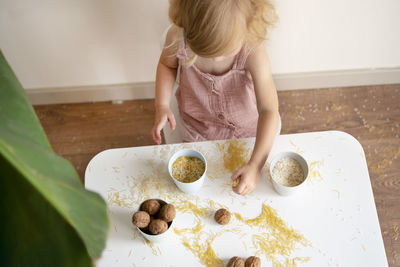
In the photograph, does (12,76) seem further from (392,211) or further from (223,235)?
(392,211)

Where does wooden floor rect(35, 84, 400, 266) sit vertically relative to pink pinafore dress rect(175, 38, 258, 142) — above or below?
below

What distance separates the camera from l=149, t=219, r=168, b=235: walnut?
800mm

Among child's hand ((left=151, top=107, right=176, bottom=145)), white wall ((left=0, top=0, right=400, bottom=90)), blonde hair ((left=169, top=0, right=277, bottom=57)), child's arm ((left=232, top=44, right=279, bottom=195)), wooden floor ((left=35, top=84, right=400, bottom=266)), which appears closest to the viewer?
blonde hair ((left=169, top=0, right=277, bottom=57))

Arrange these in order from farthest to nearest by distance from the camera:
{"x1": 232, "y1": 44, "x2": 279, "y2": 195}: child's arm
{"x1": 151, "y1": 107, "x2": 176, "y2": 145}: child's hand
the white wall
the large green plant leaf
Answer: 1. the white wall
2. {"x1": 151, "y1": 107, "x2": 176, "y2": 145}: child's hand
3. {"x1": 232, "y1": 44, "x2": 279, "y2": 195}: child's arm
4. the large green plant leaf

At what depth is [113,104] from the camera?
6.48 ft

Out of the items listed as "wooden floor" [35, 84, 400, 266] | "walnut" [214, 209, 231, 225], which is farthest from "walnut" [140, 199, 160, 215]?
"wooden floor" [35, 84, 400, 266]

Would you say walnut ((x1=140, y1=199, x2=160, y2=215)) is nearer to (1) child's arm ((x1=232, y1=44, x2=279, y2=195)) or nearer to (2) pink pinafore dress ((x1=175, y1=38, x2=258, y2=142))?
(1) child's arm ((x1=232, y1=44, x2=279, y2=195))

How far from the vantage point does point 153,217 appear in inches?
33.5

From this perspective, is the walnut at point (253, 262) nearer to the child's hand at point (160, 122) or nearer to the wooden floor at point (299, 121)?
the child's hand at point (160, 122)

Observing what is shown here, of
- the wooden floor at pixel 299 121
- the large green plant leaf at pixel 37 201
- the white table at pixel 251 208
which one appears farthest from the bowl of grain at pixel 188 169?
the wooden floor at pixel 299 121

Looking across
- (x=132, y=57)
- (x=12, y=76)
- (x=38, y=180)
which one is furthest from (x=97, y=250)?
(x=132, y=57)

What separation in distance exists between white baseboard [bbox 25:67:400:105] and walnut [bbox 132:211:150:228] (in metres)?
1.12

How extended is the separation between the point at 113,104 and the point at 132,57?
41 centimetres

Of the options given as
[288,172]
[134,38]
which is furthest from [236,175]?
[134,38]
